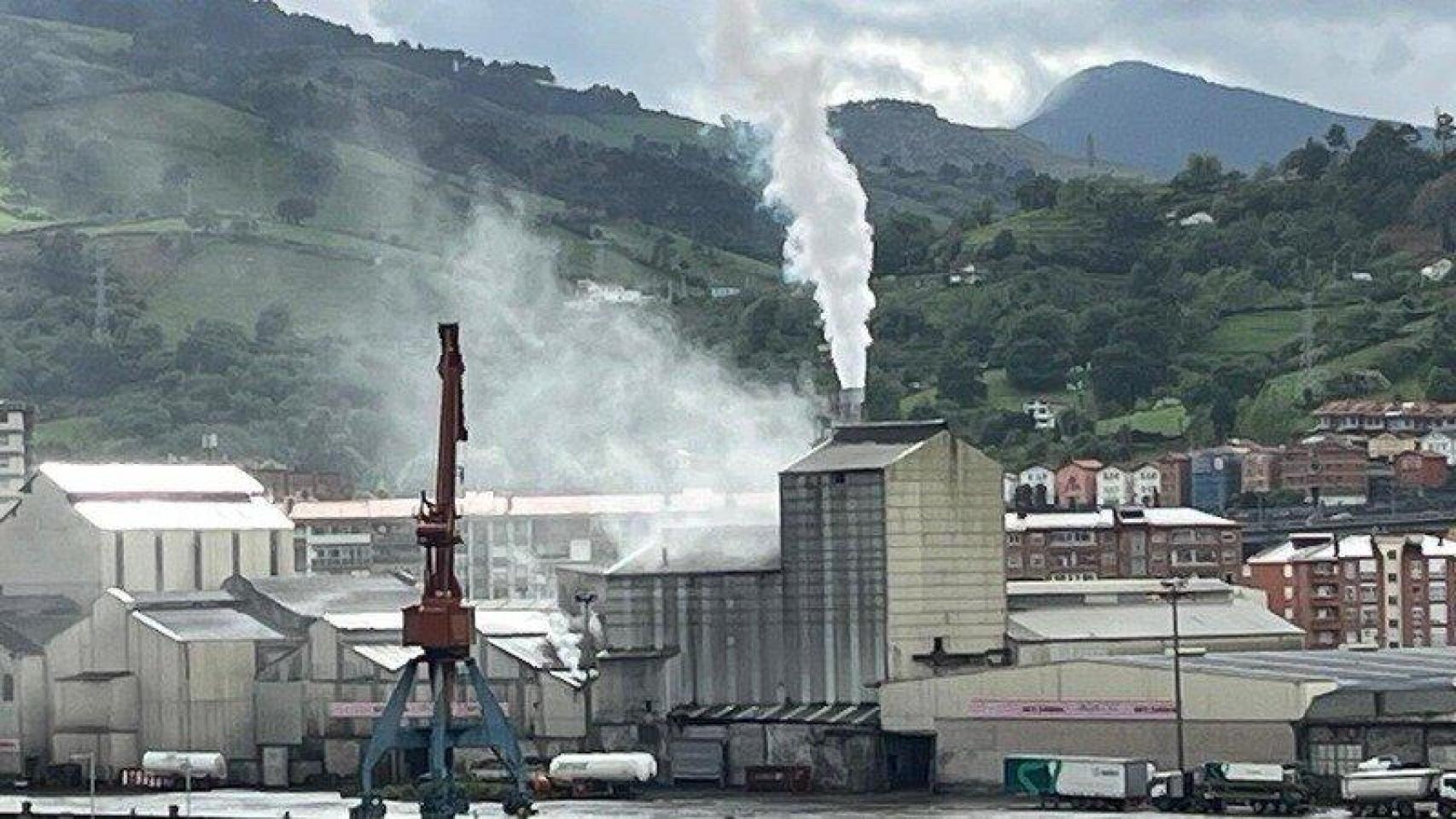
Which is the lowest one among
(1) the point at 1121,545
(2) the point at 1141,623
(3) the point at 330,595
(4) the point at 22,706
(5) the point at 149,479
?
(4) the point at 22,706

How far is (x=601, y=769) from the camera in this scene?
11056cm

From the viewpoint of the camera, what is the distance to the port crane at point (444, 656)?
311 feet

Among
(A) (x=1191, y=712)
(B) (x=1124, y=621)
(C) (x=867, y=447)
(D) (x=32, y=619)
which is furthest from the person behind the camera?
(D) (x=32, y=619)

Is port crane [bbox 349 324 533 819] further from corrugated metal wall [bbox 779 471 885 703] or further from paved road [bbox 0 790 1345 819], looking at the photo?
corrugated metal wall [bbox 779 471 885 703]

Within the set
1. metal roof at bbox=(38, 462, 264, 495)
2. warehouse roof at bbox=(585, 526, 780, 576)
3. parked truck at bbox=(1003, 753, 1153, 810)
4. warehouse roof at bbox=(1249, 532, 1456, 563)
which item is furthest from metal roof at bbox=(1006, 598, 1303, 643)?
metal roof at bbox=(38, 462, 264, 495)

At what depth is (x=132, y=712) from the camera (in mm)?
122688

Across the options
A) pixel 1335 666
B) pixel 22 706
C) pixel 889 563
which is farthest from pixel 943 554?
pixel 22 706

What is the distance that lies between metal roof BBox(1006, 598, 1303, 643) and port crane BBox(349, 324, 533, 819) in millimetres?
25727

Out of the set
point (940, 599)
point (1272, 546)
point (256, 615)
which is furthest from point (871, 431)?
point (1272, 546)

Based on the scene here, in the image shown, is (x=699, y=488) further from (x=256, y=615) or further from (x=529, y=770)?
(x=529, y=770)

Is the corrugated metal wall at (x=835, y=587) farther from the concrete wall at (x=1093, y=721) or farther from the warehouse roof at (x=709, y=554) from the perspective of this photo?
the concrete wall at (x=1093, y=721)

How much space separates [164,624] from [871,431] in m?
24.4

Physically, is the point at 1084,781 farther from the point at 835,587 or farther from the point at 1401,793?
the point at 835,587

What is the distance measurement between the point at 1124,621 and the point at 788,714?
46.9ft
